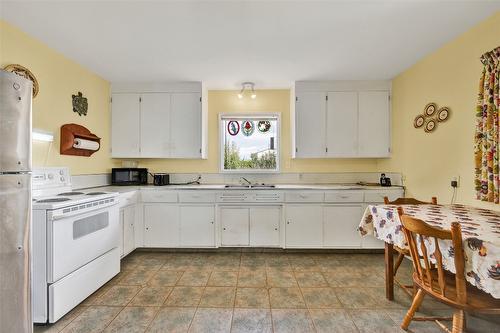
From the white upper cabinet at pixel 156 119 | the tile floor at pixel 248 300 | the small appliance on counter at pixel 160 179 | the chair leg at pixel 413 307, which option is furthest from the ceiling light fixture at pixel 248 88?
the chair leg at pixel 413 307

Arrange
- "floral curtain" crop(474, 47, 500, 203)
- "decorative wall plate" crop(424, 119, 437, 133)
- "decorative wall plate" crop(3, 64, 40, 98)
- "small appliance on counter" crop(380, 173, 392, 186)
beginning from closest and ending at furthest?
1. "floral curtain" crop(474, 47, 500, 203)
2. "decorative wall plate" crop(3, 64, 40, 98)
3. "decorative wall plate" crop(424, 119, 437, 133)
4. "small appliance on counter" crop(380, 173, 392, 186)

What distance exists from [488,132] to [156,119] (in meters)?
3.65

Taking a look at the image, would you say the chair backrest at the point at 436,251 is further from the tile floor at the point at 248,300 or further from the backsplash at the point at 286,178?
the backsplash at the point at 286,178

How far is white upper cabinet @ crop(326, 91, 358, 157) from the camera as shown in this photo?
3299 mm

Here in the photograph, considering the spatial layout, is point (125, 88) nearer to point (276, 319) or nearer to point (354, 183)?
point (276, 319)

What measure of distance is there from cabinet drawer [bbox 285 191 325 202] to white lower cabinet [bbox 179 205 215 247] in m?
1.05

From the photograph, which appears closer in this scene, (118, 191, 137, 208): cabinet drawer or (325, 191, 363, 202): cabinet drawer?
(118, 191, 137, 208): cabinet drawer

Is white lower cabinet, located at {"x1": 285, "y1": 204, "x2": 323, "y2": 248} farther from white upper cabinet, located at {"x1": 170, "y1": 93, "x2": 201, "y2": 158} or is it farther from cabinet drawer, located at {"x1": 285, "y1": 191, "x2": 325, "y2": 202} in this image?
white upper cabinet, located at {"x1": 170, "y1": 93, "x2": 201, "y2": 158}

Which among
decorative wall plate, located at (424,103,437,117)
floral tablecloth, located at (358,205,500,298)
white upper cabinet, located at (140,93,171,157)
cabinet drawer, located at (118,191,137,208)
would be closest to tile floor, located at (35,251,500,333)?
floral tablecloth, located at (358,205,500,298)

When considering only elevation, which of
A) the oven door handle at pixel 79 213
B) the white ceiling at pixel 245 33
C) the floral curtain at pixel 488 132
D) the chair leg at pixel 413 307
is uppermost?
the white ceiling at pixel 245 33

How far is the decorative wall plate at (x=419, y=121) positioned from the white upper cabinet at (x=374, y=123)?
1.64 ft

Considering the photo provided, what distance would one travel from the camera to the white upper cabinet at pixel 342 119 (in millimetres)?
3285

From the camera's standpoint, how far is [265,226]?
3105mm

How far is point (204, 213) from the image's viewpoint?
123 inches
